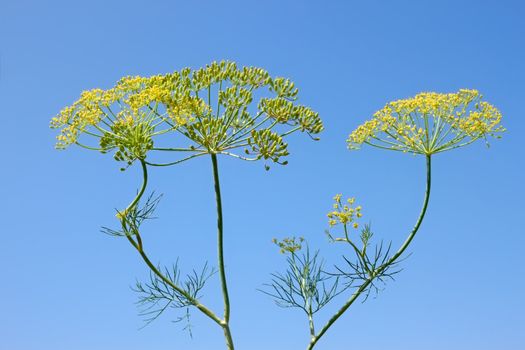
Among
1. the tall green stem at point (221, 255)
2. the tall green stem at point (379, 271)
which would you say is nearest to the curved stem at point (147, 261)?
the tall green stem at point (221, 255)

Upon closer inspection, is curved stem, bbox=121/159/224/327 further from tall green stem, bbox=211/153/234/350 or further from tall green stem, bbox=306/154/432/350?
tall green stem, bbox=306/154/432/350

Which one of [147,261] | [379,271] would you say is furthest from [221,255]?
[379,271]

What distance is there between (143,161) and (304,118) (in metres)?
2.27

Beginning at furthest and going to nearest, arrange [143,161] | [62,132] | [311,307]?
[311,307] < [62,132] < [143,161]

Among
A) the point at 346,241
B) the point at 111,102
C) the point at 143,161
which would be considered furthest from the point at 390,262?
the point at 111,102

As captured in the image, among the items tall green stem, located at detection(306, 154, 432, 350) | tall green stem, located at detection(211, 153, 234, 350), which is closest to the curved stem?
tall green stem, located at detection(211, 153, 234, 350)

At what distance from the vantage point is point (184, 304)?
8.46m

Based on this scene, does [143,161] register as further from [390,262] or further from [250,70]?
[390,262]

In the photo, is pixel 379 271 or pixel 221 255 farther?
pixel 379 271

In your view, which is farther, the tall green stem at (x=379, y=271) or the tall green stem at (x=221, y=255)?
the tall green stem at (x=379, y=271)

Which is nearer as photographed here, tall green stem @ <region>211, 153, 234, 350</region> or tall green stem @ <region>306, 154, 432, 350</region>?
tall green stem @ <region>211, 153, 234, 350</region>

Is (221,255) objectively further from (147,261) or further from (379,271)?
(379,271)

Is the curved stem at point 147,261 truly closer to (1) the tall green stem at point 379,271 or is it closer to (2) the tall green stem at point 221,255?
(2) the tall green stem at point 221,255

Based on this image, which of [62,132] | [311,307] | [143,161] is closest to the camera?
[143,161]
